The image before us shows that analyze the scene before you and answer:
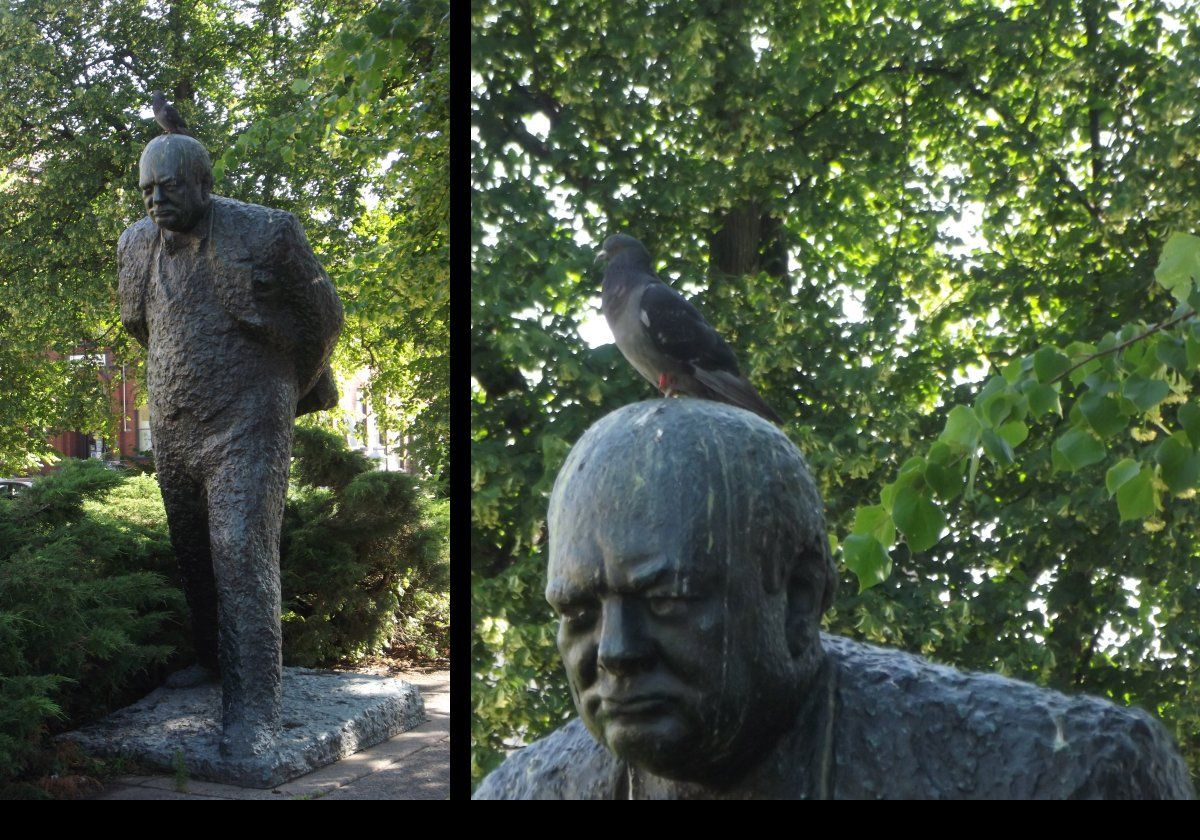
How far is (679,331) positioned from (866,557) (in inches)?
42.3

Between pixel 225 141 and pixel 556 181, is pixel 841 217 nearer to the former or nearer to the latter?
pixel 556 181

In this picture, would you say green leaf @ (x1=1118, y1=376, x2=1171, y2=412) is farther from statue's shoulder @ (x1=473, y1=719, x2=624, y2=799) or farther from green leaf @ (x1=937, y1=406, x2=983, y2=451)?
statue's shoulder @ (x1=473, y1=719, x2=624, y2=799)

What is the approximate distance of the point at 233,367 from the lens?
4.79 m

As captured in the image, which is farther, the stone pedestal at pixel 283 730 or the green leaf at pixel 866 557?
the stone pedestal at pixel 283 730

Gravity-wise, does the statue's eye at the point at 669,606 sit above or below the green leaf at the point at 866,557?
below

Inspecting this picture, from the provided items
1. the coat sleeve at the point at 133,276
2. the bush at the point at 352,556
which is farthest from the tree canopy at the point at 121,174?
the coat sleeve at the point at 133,276

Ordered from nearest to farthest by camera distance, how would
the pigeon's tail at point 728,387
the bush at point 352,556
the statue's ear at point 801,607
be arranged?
1. the statue's ear at point 801,607
2. the pigeon's tail at point 728,387
3. the bush at point 352,556

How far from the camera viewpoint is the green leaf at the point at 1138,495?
1729 millimetres

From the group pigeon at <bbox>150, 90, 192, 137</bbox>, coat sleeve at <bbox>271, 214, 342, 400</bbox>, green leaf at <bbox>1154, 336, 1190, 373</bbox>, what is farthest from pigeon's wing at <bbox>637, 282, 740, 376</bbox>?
pigeon at <bbox>150, 90, 192, 137</bbox>

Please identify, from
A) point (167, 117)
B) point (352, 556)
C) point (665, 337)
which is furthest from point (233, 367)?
point (352, 556)

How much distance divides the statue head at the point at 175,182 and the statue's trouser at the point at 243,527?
71cm

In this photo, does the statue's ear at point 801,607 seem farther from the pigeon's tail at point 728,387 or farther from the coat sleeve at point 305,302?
the coat sleeve at point 305,302

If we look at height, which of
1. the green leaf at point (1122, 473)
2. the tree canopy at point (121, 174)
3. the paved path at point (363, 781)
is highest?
the tree canopy at point (121, 174)

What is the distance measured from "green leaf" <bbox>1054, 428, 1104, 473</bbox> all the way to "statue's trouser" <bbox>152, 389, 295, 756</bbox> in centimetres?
349
